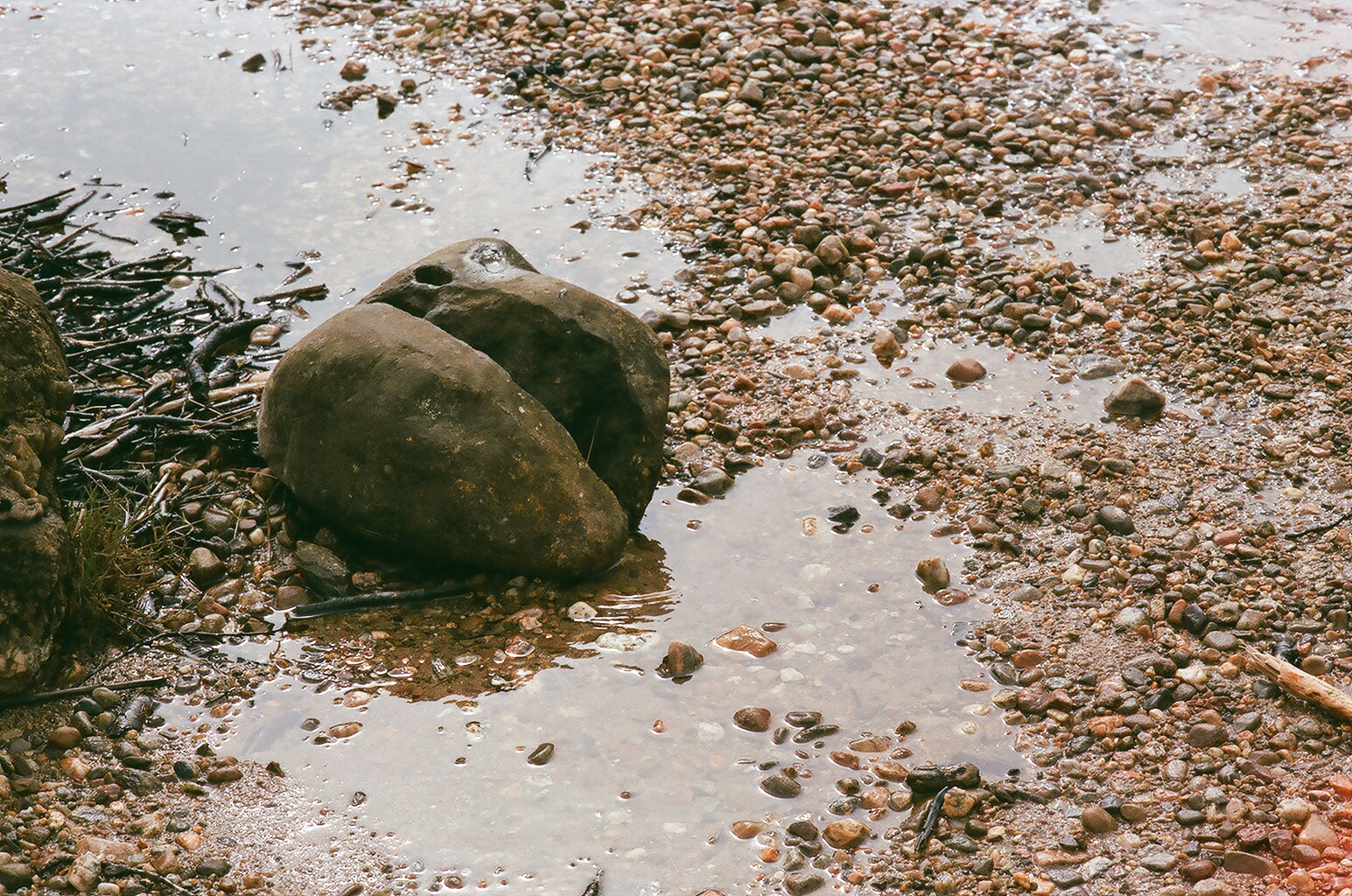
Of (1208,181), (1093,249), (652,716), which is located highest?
(1208,181)

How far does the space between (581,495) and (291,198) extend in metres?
3.75

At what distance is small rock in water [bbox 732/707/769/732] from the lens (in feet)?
13.9

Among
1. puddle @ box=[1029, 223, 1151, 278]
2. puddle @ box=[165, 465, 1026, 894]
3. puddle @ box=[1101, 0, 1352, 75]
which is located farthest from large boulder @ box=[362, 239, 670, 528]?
puddle @ box=[1101, 0, 1352, 75]

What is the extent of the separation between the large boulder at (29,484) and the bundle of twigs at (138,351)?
523mm

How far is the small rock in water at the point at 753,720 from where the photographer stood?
425cm

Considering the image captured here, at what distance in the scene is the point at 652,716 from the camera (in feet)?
14.2

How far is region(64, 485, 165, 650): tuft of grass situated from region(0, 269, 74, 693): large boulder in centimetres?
9

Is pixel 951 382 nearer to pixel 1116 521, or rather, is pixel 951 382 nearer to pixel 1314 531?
pixel 1116 521

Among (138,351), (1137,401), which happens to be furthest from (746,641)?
(138,351)

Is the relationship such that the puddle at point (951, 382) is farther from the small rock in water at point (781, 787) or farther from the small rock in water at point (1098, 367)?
the small rock in water at point (781, 787)

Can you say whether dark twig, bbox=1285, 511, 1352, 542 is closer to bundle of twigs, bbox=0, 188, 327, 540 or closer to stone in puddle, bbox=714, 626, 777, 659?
stone in puddle, bbox=714, 626, 777, 659

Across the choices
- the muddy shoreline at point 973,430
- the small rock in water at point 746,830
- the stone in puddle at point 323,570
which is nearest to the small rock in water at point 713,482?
the muddy shoreline at point 973,430

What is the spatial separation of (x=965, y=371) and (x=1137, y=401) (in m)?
0.82

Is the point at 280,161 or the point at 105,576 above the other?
the point at 280,161
